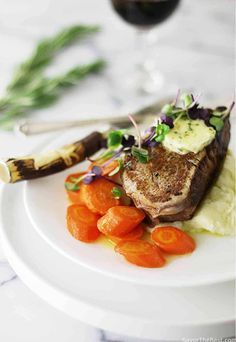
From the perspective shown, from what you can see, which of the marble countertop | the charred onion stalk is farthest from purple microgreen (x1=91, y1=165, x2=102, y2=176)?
the marble countertop

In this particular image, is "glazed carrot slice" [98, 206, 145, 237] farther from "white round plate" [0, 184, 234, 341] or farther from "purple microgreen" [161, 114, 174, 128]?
"purple microgreen" [161, 114, 174, 128]

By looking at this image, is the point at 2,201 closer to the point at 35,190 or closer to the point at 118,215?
the point at 35,190

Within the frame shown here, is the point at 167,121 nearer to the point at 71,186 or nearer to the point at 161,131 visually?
the point at 161,131

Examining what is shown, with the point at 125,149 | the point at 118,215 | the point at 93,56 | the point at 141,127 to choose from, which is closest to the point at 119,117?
the point at 141,127

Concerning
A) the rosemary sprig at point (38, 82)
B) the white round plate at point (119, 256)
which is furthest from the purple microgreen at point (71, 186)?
the rosemary sprig at point (38, 82)

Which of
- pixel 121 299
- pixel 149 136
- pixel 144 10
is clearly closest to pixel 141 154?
pixel 149 136

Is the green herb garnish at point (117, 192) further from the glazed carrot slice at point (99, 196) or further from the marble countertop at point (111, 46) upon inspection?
the marble countertop at point (111, 46)
